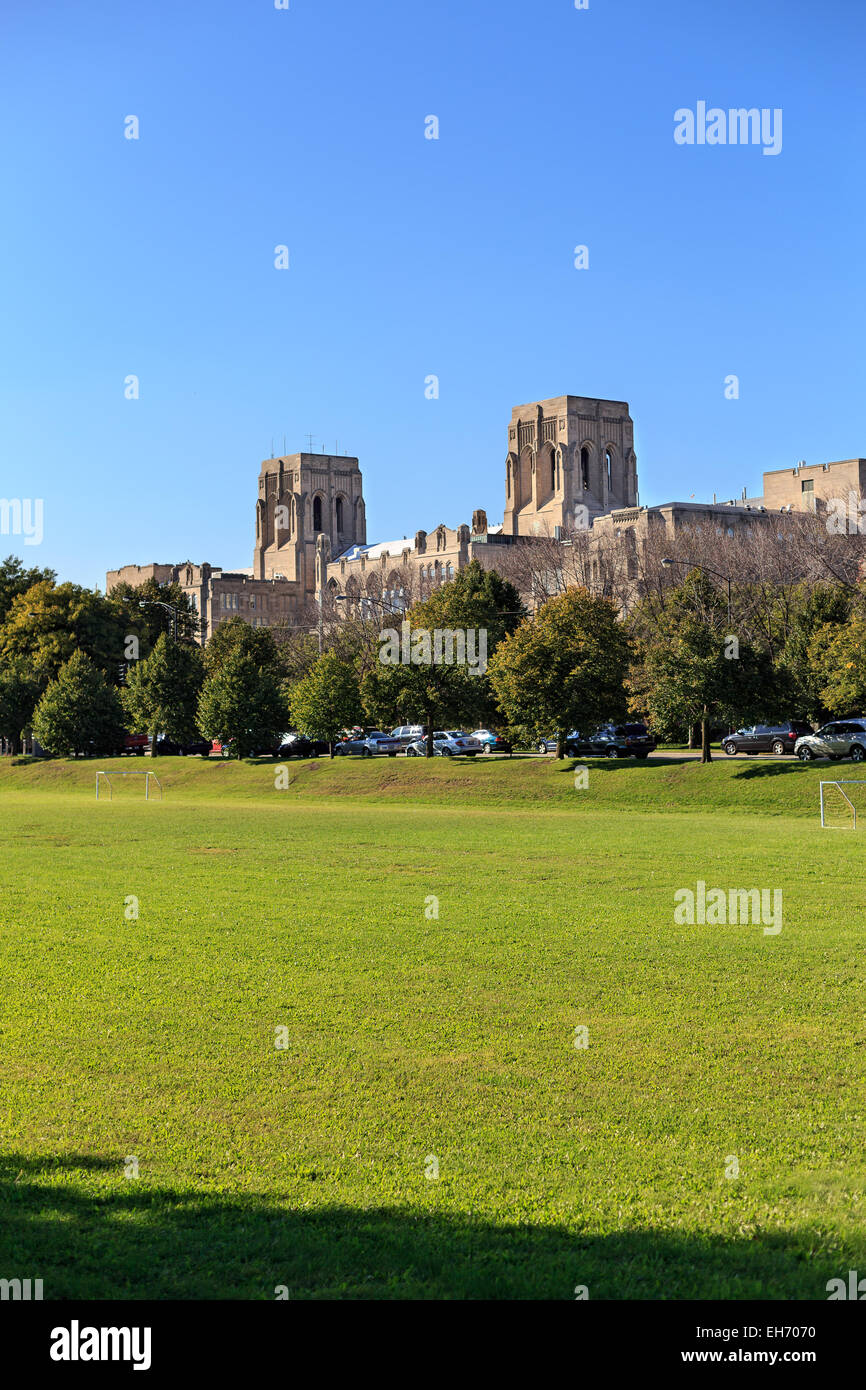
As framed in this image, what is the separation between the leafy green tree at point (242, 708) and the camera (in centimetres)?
6819

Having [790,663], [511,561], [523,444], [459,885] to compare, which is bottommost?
[459,885]

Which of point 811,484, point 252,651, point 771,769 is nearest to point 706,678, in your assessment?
point 771,769

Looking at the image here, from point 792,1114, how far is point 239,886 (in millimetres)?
14043

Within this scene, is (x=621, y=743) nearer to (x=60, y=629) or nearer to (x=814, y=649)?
(x=814, y=649)

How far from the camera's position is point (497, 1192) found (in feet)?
A: 25.3

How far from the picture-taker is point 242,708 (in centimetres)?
6812

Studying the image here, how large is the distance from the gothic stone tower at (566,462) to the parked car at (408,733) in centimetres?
9161

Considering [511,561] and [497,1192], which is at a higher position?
→ [511,561]

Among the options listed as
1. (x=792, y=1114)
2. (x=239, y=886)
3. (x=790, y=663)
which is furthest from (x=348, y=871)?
(x=790, y=663)

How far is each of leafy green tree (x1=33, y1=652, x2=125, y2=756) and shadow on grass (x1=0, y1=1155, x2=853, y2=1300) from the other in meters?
72.4

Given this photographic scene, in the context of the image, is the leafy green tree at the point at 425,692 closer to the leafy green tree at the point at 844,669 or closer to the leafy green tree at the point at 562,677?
the leafy green tree at the point at 562,677

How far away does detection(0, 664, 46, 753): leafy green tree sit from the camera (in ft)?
266

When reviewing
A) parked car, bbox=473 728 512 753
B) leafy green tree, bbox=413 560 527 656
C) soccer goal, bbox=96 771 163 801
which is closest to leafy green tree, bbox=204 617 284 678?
leafy green tree, bbox=413 560 527 656
